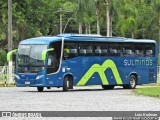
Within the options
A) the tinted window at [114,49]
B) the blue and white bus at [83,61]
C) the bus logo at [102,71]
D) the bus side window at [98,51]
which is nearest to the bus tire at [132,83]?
the blue and white bus at [83,61]

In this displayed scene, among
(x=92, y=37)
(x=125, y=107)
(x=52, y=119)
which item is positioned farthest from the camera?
(x=92, y=37)

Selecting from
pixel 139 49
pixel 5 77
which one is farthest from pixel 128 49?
pixel 5 77

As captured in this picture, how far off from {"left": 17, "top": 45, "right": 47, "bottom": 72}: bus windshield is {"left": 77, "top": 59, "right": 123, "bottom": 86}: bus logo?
3.38 meters

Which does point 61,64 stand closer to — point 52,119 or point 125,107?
point 125,107

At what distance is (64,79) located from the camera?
123 ft

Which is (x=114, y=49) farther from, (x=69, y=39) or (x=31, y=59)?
(x=31, y=59)

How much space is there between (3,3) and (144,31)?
43620 mm

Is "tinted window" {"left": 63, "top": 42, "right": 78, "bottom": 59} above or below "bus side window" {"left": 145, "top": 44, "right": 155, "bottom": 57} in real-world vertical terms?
above

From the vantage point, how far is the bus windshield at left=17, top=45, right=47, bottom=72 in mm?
36406

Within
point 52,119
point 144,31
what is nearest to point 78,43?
point 52,119

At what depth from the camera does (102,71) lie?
40469 millimetres

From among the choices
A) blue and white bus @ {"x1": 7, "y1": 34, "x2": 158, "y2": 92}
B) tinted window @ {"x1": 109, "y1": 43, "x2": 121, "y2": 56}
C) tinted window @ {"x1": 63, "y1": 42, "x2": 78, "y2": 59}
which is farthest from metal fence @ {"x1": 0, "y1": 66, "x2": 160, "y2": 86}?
tinted window @ {"x1": 63, "y1": 42, "x2": 78, "y2": 59}

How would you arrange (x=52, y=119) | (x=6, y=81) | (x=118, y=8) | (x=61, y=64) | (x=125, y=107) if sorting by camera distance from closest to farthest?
(x=52, y=119) → (x=125, y=107) → (x=61, y=64) → (x=6, y=81) → (x=118, y=8)

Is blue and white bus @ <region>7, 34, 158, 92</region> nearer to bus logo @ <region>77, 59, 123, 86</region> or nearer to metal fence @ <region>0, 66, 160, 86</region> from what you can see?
bus logo @ <region>77, 59, 123, 86</region>
